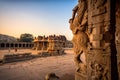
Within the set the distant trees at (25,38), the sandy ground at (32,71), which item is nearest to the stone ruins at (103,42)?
the sandy ground at (32,71)

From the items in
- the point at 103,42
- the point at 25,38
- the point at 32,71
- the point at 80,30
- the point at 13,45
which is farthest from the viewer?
the point at 25,38

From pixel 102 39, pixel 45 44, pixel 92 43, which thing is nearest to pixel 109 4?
pixel 102 39

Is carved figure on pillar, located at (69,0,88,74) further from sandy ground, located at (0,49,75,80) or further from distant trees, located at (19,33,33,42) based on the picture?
distant trees, located at (19,33,33,42)

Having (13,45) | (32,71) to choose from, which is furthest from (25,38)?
(32,71)

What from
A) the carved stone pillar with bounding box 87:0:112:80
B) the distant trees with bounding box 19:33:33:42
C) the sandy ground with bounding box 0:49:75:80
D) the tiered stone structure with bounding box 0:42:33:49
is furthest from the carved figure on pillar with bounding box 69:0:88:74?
the distant trees with bounding box 19:33:33:42

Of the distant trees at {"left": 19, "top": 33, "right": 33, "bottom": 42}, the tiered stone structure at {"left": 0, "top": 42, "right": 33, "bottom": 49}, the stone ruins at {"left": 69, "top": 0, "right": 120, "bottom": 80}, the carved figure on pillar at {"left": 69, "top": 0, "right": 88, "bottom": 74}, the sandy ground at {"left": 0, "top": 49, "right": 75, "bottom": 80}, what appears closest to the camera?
the stone ruins at {"left": 69, "top": 0, "right": 120, "bottom": 80}

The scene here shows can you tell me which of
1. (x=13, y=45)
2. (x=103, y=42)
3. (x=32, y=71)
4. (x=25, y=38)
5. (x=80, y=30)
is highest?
(x=25, y=38)

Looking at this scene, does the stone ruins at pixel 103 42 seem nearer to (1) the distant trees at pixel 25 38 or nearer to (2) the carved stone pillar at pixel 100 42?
(2) the carved stone pillar at pixel 100 42

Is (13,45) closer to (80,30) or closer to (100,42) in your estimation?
(80,30)

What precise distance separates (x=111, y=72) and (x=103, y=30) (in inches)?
54.3

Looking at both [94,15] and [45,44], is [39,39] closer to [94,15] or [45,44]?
[45,44]

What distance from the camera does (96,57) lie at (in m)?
4.49

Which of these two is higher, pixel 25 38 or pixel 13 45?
pixel 25 38

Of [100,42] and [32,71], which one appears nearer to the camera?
[100,42]
